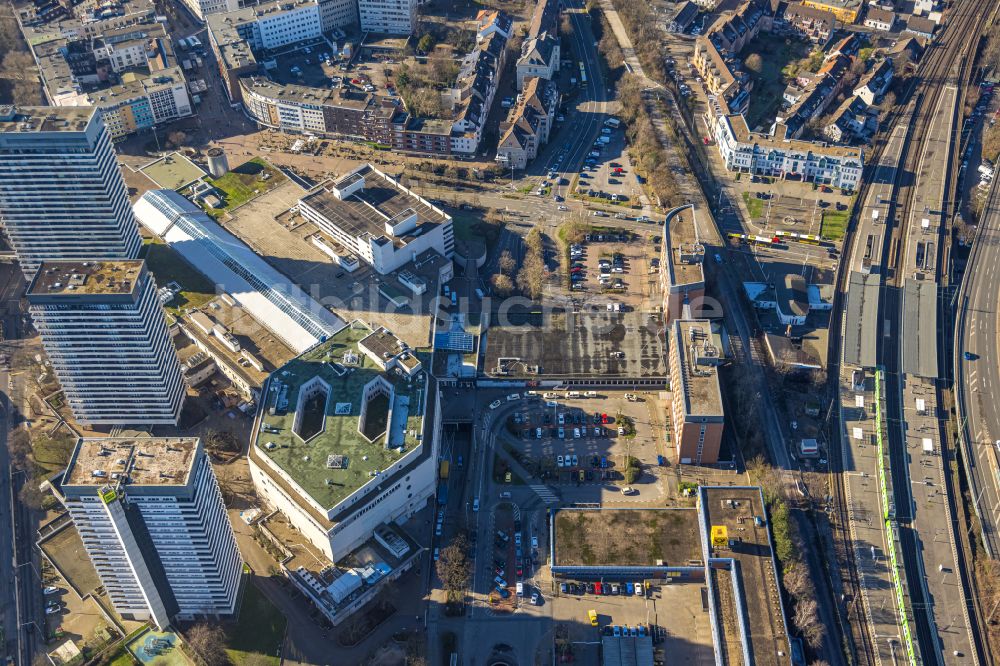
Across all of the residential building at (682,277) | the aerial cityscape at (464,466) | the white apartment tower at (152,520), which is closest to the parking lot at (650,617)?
the aerial cityscape at (464,466)

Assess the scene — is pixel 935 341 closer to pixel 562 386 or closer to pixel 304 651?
pixel 562 386

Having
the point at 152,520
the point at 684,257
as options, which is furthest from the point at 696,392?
the point at 152,520

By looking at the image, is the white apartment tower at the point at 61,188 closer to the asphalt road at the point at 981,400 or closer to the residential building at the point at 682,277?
the residential building at the point at 682,277

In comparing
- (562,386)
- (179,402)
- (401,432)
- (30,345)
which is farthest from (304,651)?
(30,345)

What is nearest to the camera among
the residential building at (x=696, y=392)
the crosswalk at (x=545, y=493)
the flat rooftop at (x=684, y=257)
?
the residential building at (x=696, y=392)

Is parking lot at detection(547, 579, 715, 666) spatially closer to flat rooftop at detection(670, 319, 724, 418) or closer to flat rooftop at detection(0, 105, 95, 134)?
flat rooftop at detection(670, 319, 724, 418)

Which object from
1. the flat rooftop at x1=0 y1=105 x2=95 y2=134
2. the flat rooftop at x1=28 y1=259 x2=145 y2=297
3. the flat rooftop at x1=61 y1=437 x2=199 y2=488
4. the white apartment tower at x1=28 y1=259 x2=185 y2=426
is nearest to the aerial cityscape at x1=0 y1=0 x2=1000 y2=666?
the flat rooftop at x1=61 y1=437 x2=199 y2=488

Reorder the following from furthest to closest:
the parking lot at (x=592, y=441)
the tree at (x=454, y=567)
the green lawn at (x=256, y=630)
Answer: the parking lot at (x=592, y=441) → the tree at (x=454, y=567) → the green lawn at (x=256, y=630)

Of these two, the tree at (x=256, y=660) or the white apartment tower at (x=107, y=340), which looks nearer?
the tree at (x=256, y=660)
